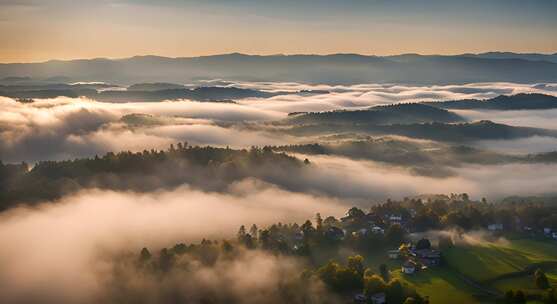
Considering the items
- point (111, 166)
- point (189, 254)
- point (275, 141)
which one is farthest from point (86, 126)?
point (189, 254)

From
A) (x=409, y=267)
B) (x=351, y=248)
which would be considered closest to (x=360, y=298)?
(x=409, y=267)

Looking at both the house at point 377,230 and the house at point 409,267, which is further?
the house at point 377,230

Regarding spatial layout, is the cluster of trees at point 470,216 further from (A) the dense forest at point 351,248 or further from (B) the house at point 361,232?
(B) the house at point 361,232

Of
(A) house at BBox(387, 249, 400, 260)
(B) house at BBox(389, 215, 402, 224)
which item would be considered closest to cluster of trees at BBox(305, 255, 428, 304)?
(A) house at BBox(387, 249, 400, 260)

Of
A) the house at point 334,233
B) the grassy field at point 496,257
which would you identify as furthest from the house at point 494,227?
the house at point 334,233

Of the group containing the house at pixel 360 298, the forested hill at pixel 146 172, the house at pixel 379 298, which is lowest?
the house at pixel 360 298

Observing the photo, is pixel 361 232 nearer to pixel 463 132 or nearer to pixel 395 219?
pixel 395 219

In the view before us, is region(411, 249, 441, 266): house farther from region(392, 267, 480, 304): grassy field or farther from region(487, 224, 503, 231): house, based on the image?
region(487, 224, 503, 231): house
